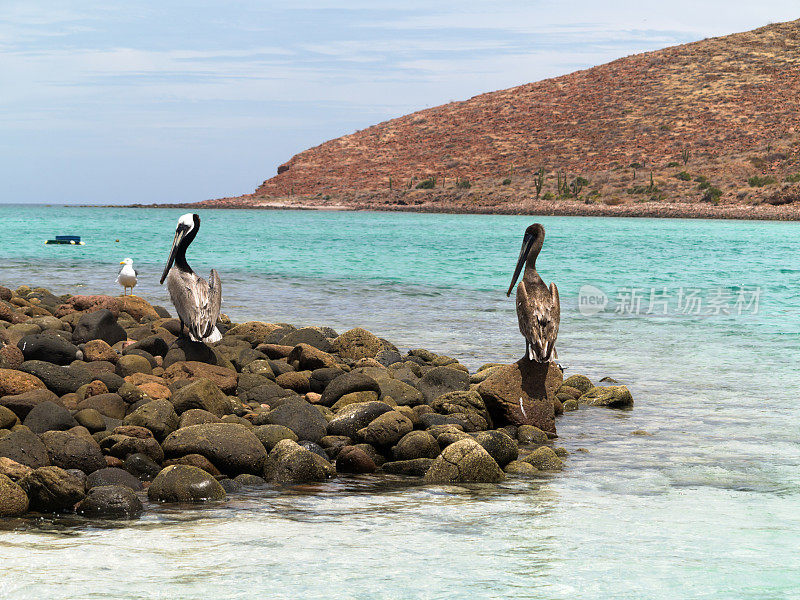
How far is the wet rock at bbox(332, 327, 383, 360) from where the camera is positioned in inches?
441

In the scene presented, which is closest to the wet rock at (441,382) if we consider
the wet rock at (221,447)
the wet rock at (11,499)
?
the wet rock at (221,447)

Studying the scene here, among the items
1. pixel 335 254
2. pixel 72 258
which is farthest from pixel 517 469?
pixel 335 254

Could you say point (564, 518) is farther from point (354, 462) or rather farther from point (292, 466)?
point (292, 466)

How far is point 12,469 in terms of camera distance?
627 cm

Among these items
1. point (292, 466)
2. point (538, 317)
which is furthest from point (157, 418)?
point (538, 317)

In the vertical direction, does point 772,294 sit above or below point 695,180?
below

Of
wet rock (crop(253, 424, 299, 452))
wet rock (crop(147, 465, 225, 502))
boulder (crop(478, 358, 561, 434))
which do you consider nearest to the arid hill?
boulder (crop(478, 358, 561, 434))

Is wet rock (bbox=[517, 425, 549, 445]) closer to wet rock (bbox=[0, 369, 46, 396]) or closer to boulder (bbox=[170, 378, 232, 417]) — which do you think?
boulder (bbox=[170, 378, 232, 417])

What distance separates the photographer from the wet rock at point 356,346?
1120 centimetres

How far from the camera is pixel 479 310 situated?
19234mm

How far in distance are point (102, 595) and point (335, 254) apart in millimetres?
35091

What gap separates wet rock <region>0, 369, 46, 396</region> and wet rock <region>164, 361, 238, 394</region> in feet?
4.49

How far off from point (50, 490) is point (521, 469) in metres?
3.56

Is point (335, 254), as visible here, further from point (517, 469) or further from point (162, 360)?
point (517, 469)
